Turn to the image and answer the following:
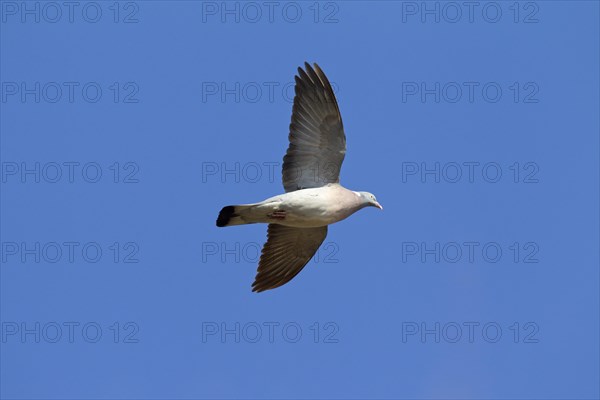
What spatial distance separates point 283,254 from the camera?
21703 mm

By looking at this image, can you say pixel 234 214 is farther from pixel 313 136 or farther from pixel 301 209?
pixel 313 136

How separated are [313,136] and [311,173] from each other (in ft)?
2.03

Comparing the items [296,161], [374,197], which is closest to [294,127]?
[296,161]

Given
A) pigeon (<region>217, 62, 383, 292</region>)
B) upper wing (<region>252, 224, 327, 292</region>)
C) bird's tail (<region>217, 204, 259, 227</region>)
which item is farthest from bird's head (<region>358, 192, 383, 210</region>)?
bird's tail (<region>217, 204, 259, 227</region>)

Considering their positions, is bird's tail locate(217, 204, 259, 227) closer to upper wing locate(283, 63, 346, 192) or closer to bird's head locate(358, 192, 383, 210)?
upper wing locate(283, 63, 346, 192)

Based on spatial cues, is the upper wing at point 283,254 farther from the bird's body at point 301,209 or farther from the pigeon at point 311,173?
the bird's body at point 301,209

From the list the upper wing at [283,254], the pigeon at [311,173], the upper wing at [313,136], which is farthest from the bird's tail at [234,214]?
the upper wing at [283,254]

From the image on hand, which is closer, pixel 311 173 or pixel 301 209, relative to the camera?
pixel 301 209

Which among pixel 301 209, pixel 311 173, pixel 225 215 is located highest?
pixel 311 173

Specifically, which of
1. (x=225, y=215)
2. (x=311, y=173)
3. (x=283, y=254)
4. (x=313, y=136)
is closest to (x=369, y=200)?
(x=311, y=173)

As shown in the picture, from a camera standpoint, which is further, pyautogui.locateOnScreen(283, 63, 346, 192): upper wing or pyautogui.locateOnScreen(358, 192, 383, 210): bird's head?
pyautogui.locateOnScreen(358, 192, 383, 210): bird's head

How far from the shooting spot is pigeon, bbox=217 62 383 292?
1973 cm

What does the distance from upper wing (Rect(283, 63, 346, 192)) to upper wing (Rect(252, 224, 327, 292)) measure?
142 cm

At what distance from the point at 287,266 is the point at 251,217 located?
2.14 meters
